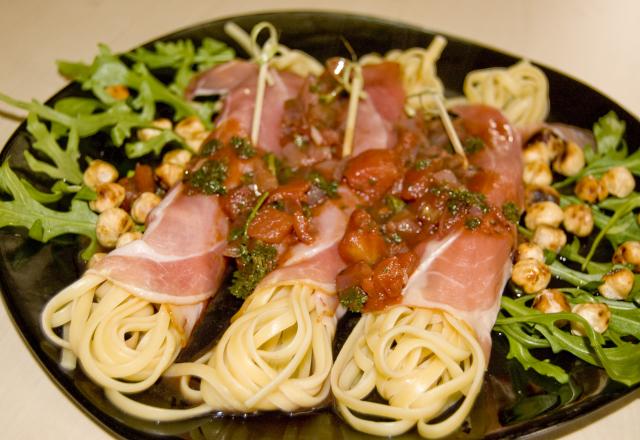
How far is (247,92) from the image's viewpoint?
433 cm

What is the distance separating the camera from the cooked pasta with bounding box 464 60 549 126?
188 inches

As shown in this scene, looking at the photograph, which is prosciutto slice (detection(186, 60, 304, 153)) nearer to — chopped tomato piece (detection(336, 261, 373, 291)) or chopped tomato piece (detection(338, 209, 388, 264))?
chopped tomato piece (detection(338, 209, 388, 264))

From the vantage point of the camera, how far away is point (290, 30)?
5.04m

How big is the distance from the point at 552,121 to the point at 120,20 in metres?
3.62

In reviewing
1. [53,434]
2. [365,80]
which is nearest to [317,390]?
[53,434]

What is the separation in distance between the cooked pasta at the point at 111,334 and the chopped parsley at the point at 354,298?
2.73 ft

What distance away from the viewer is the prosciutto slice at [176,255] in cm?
335

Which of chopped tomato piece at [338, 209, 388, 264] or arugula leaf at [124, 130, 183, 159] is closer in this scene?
chopped tomato piece at [338, 209, 388, 264]

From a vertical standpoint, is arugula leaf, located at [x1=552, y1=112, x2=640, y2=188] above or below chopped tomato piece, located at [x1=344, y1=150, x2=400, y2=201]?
below

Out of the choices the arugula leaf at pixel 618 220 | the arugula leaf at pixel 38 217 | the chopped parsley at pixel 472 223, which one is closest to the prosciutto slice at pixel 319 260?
the chopped parsley at pixel 472 223

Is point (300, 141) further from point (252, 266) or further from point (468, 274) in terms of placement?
point (468, 274)

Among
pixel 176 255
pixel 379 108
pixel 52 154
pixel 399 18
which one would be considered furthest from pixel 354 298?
pixel 399 18

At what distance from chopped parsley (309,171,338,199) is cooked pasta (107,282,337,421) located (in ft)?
1.95

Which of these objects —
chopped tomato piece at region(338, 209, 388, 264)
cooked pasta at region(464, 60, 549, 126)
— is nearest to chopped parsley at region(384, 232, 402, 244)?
chopped tomato piece at region(338, 209, 388, 264)
